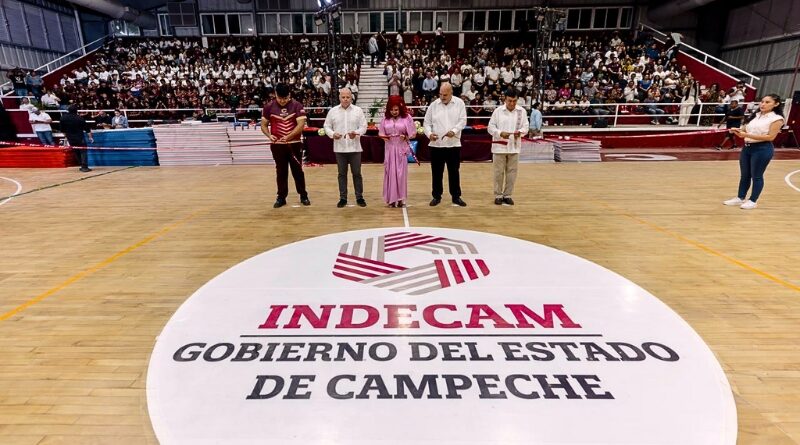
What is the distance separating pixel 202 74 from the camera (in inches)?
Answer: 656

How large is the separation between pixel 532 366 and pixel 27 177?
36.9 feet

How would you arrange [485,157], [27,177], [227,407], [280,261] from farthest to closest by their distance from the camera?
1. [485,157]
2. [27,177]
3. [280,261]
4. [227,407]

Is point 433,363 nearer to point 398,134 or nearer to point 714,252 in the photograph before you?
point 714,252

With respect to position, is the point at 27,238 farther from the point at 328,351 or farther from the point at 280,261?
the point at 328,351

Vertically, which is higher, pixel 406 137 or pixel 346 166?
pixel 406 137

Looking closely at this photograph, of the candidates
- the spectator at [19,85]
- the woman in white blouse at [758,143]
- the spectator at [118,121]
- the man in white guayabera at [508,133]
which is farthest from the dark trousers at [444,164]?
the spectator at [19,85]

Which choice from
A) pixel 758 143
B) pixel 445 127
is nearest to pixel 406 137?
pixel 445 127

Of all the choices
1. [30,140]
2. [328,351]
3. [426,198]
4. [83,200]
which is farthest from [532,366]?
[30,140]

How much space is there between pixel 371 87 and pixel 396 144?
37.7ft

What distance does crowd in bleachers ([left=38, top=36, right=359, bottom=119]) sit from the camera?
1492 centimetres

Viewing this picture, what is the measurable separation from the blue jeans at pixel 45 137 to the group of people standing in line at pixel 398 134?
9.79 metres

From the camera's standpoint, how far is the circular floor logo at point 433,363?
175cm

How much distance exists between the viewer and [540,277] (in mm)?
3166

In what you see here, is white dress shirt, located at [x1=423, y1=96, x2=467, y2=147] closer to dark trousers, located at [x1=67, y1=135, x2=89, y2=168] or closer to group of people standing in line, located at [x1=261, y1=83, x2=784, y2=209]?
group of people standing in line, located at [x1=261, y1=83, x2=784, y2=209]
